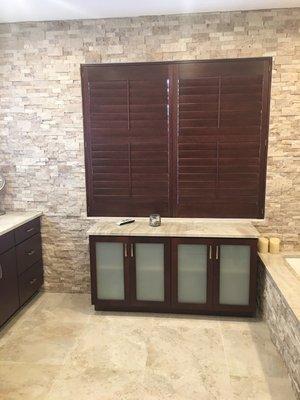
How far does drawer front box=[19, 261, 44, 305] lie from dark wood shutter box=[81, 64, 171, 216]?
76 cm

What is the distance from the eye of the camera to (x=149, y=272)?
298cm

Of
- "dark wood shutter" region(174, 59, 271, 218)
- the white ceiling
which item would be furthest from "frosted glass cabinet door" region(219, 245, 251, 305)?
the white ceiling

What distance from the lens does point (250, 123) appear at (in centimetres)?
300

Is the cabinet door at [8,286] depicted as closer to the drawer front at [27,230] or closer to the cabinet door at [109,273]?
the drawer front at [27,230]

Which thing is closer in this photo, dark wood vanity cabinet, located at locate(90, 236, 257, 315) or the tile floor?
the tile floor

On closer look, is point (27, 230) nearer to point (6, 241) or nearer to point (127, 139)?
point (6, 241)

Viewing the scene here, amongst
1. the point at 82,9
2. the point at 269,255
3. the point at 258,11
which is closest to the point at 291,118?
the point at 258,11

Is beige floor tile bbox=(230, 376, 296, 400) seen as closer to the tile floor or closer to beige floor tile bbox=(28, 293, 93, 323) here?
the tile floor

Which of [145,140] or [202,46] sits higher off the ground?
[202,46]

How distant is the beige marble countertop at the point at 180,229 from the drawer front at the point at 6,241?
2.10 ft

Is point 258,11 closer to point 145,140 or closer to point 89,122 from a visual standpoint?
point 145,140

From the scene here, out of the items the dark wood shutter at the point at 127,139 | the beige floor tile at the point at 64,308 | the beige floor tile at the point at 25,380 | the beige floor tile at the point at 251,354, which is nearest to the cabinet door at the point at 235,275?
the beige floor tile at the point at 251,354

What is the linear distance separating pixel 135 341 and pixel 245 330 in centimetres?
90

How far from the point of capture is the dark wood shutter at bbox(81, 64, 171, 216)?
120 inches
